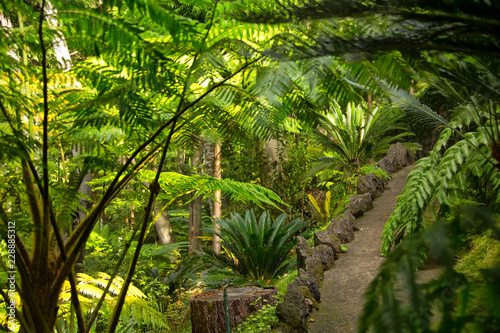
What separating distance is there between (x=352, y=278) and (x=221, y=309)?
4.32 ft

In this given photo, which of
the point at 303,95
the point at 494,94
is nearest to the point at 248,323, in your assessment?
the point at 303,95

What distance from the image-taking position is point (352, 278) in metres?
3.42

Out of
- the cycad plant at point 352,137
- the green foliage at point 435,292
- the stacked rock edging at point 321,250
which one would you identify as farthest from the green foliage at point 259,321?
the cycad plant at point 352,137

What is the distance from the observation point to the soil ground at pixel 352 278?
2691 mm

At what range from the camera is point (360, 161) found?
6.70m

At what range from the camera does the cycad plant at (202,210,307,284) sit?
14.3 feet

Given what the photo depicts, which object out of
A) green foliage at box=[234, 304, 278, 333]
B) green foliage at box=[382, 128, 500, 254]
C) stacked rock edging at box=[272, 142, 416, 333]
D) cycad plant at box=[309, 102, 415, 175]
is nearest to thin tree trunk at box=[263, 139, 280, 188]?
cycad plant at box=[309, 102, 415, 175]

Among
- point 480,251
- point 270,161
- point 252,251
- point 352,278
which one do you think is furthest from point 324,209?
point 480,251

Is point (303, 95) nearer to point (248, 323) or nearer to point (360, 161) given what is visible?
point (248, 323)

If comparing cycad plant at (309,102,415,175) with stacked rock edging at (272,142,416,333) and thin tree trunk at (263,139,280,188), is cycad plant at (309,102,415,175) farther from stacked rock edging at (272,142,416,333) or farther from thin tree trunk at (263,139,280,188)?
thin tree trunk at (263,139,280,188)

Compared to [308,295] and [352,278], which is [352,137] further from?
Result: [308,295]

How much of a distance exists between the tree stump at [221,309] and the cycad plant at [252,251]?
3.77ft

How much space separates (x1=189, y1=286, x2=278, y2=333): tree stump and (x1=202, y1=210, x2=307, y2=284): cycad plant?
1148 mm

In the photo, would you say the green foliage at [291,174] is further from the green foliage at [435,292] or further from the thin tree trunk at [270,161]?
the green foliage at [435,292]
